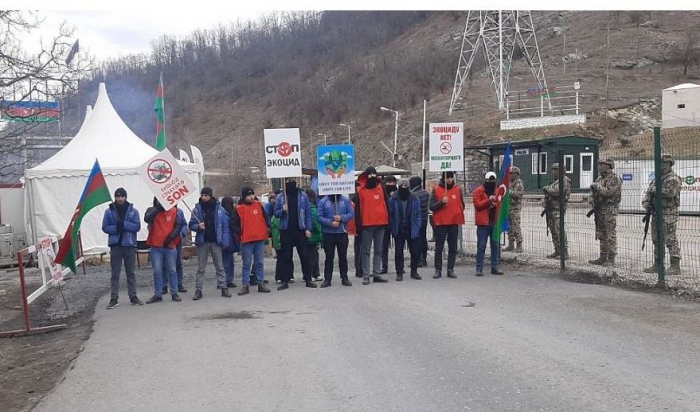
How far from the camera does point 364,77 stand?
4363 inches

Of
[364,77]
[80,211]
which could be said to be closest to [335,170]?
[80,211]

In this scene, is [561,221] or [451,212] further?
[561,221]

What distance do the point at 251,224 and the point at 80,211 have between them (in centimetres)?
270

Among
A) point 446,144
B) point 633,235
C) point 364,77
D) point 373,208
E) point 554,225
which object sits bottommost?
point 633,235

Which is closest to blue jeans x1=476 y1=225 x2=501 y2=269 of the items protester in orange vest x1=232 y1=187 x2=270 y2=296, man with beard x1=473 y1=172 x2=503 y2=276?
man with beard x1=473 y1=172 x2=503 y2=276

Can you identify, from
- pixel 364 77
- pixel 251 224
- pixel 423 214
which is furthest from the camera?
pixel 364 77

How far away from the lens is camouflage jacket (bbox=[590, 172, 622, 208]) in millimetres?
12195

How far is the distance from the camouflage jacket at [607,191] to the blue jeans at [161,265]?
25.0 ft

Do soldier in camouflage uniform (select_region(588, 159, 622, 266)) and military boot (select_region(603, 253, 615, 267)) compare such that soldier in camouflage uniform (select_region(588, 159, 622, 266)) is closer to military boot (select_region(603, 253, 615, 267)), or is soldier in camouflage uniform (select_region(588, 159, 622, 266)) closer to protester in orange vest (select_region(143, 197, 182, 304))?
military boot (select_region(603, 253, 615, 267))

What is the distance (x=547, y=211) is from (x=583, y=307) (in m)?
5.19

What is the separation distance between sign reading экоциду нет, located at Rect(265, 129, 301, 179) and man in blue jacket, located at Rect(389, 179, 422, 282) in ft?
6.32

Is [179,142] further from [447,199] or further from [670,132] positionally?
[447,199]

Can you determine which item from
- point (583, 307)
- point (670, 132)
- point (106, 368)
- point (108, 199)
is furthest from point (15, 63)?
point (670, 132)

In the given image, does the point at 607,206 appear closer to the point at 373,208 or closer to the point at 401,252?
the point at 401,252
